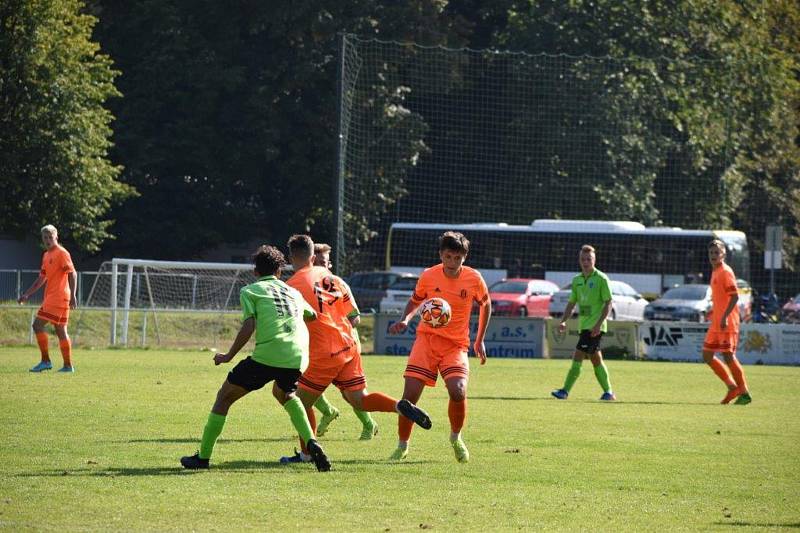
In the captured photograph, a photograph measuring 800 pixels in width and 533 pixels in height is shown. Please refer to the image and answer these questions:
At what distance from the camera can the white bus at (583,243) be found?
4575 centimetres

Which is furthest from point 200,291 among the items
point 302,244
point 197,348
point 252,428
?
point 302,244

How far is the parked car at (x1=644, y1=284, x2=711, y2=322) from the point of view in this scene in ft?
134

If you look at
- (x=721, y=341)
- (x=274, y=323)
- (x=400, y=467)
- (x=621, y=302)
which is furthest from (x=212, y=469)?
(x=621, y=302)

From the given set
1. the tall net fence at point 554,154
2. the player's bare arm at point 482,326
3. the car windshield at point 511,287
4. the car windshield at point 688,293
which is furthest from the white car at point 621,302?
the player's bare arm at point 482,326

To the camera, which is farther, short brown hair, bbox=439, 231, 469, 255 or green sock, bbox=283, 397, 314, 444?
short brown hair, bbox=439, 231, 469, 255

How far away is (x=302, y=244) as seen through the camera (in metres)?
10.9

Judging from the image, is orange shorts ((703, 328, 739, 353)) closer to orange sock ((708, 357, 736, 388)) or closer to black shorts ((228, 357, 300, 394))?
orange sock ((708, 357, 736, 388))

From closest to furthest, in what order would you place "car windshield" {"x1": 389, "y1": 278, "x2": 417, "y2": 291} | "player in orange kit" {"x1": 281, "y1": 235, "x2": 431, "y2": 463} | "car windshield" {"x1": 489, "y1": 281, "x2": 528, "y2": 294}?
1. "player in orange kit" {"x1": 281, "y1": 235, "x2": 431, "y2": 463}
2. "car windshield" {"x1": 389, "y1": 278, "x2": 417, "y2": 291}
3. "car windshield" {"x1": 489, "y1": 281, "x2": 528, "y2": 294}

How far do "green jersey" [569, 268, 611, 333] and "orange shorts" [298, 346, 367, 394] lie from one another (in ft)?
22.6

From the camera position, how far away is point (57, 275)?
19422 millimetres

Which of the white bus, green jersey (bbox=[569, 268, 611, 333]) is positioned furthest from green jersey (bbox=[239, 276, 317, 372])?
the white bus

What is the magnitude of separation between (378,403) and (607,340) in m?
20.7

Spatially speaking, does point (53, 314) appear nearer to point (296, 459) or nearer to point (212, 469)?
point (296, 459)

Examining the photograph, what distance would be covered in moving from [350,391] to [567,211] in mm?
36123
